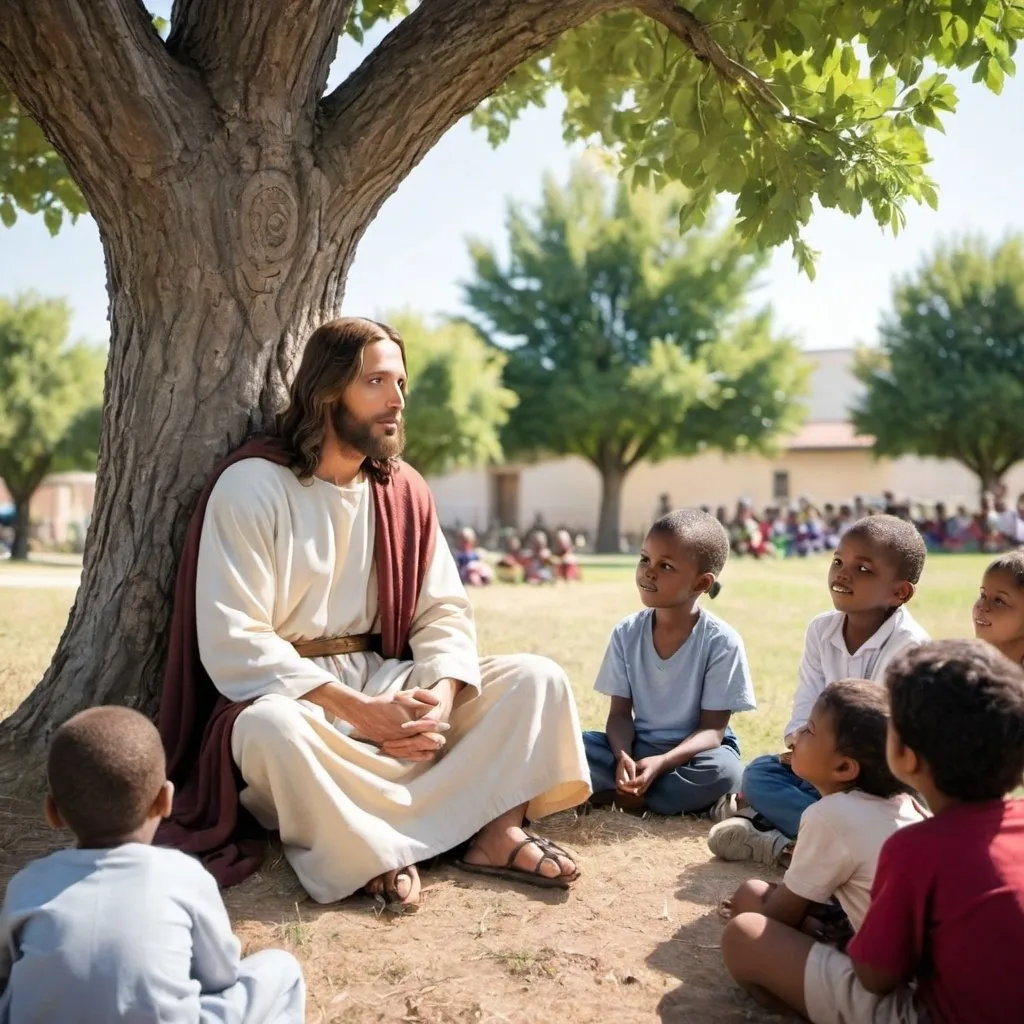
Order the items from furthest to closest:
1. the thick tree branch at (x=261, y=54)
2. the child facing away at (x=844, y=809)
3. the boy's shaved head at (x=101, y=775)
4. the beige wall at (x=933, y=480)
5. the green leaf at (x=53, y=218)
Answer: the beige wall at (x=933, y=480), the green leaf at (x=53, y=218), the thick tree branch at (x=261, y=54), the child facing away at (x=844, y=809), the boy's shaved head at (x=101, y=775)

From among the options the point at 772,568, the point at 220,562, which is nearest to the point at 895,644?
the point at 220,562

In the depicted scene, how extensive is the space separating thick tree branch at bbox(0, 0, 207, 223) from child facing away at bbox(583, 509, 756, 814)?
2511mm

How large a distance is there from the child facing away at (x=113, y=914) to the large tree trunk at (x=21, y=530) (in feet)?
104

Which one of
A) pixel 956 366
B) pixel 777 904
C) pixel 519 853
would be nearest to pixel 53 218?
pixel 519 853

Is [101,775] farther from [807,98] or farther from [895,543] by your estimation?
[807,98]

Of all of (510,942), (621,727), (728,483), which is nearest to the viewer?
(510,942)

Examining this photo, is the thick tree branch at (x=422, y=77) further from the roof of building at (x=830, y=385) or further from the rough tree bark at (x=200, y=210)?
the roof of building at (x=830, y=385)

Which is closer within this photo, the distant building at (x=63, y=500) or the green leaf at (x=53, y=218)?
the green leaf at (x=53, y=218)

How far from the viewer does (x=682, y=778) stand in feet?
15.2

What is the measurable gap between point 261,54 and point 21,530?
31.2m

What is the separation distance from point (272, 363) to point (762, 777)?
98.3 inches

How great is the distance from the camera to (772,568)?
23.0 meters

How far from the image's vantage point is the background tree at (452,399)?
3309 cm

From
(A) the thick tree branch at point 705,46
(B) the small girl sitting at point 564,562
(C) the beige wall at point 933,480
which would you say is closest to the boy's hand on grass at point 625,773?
(A) the thick tree branch at point 705,46
